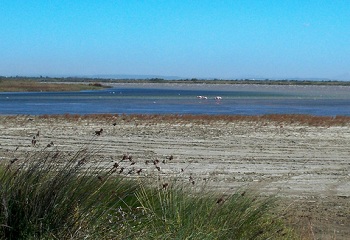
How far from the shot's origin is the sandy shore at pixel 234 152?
10.4 m

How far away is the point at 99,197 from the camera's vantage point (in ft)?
18.0

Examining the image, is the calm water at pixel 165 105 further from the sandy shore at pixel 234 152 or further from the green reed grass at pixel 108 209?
the green reed grass at pixel 108 209

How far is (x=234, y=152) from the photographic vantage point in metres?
17.4

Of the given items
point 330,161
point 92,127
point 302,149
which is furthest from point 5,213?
point 92,127

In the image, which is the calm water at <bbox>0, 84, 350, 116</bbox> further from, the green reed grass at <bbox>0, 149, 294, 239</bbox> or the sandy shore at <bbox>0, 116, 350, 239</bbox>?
the green reed grass at <bbox>0, 149, 294, 239</bbox>

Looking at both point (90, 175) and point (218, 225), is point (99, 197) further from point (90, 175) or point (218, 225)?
point (218, 225)

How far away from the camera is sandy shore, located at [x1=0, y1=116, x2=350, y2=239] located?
408 inches

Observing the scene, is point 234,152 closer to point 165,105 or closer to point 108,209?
point 108,209

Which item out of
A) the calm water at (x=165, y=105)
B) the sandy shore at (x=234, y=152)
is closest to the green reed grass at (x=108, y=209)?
the sandy shore at (x=234, y=152)

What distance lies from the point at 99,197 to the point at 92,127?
19.5m

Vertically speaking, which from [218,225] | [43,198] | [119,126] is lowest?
[119,126]

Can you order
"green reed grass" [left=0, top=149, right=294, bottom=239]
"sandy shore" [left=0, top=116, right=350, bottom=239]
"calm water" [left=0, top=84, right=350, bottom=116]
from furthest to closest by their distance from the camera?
1. "calm water" [left=0, top=84, right=350, bottom=116]
2. "sandy shore" [left=0, top=116, right=350, bottom=239]
3. "green reed grass" [left=0, top=149, right=294, bottom=239]

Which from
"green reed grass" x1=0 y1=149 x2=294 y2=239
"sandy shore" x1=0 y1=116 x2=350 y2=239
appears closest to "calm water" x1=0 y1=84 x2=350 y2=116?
"sandy shore" x1=0 y1=116 x2=350 y2=239

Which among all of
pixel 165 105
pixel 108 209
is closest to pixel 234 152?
pixel 108 209
